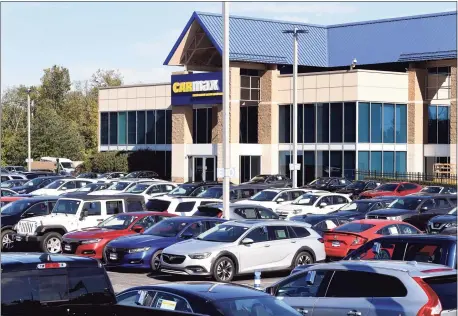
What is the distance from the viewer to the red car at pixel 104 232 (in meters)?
24.0

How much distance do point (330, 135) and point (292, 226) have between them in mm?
35920

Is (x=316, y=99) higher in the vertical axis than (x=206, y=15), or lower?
lower

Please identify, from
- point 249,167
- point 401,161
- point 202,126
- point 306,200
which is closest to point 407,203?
point 306,200

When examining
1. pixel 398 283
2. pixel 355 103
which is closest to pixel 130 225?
pixel 398 283

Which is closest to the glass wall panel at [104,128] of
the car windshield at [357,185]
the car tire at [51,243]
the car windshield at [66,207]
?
the car windshield at [357,185]

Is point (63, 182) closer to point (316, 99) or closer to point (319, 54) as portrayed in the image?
point (316, 99)

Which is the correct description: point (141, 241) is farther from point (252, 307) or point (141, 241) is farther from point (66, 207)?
point (252, 307)

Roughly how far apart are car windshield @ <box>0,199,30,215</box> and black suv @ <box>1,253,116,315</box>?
18.0 metres

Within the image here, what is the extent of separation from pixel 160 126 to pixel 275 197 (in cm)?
3222

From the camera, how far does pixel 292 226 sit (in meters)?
22.2

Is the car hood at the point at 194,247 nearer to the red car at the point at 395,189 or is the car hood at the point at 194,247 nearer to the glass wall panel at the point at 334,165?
the red car at the point at 395,189

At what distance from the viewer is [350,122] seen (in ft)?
186

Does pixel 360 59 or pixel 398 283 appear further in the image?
pixel 360 59

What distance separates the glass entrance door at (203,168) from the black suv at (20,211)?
33.3 m
